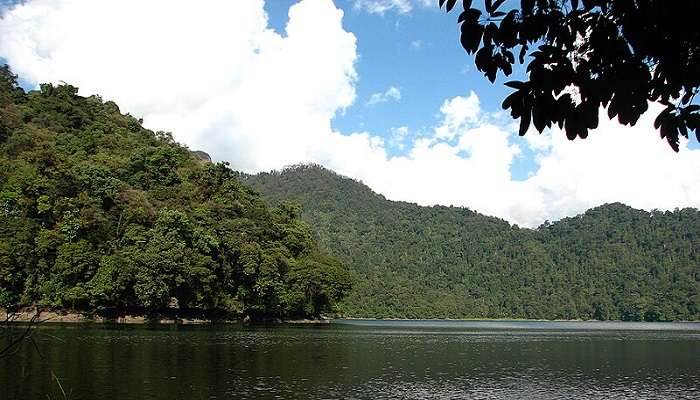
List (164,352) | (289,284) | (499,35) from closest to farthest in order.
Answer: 1. (499,35)
2. (164,352)
3. (289,284)

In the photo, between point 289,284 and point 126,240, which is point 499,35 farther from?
point 289,284

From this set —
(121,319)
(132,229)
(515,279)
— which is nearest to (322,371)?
(121,319)

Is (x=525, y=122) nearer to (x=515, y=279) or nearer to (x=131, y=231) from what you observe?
(x=131, y=231)

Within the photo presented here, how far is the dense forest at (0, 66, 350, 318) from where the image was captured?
196ft

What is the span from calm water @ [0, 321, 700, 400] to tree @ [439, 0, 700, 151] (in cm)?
1703

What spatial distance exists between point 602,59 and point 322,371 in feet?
90.9

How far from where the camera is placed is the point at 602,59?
12.8 ft

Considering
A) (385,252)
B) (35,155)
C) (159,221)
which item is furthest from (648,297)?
(35,155)

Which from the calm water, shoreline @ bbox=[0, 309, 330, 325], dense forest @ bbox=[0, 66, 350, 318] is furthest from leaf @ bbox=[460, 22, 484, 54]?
shoreline @ bbox=[0, 309, 330, 325]

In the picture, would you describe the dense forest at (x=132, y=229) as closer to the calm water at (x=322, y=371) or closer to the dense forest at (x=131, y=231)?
the dense forest at (x=131, y=231)

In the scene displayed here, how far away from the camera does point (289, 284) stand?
81.9 meters

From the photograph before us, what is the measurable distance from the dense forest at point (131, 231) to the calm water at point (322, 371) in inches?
677

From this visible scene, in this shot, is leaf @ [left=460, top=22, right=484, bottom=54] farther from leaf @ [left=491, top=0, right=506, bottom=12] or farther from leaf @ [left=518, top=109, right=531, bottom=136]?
leaf @ [left=518, top=109, right=531, bottom=136]

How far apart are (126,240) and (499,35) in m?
65.3
